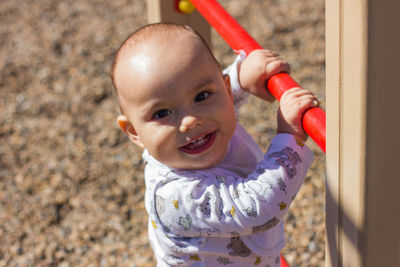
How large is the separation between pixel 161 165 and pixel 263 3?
3.97 meters

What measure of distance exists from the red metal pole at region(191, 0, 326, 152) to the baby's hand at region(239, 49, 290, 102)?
30mm

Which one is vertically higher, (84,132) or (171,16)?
(171,16)

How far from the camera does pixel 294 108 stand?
118cm

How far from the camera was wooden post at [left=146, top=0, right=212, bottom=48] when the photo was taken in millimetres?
1900

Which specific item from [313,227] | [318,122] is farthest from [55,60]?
[318,122]

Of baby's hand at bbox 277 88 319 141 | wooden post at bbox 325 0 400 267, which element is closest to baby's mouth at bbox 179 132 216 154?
baby's hand at bbox 277 88 319 141

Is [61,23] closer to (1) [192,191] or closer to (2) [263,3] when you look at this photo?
(2) [263,3]

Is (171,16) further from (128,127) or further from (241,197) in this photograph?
(241,197)

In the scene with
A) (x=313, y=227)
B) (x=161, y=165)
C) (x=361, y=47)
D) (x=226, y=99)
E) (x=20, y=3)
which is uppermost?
(x=361, y=47)

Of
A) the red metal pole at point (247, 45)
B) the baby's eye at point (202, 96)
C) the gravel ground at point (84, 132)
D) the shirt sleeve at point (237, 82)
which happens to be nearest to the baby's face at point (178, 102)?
the baby's eye at point (202, 96)

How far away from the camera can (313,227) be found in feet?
9.04

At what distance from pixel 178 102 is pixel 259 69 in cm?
28

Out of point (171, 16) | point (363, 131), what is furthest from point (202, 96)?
point (171, 16)

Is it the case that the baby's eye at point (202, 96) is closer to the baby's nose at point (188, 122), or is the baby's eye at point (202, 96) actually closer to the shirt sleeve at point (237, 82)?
the baby's nose at point (188, 122)
